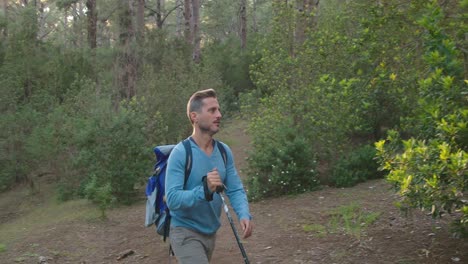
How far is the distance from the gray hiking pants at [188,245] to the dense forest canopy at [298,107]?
1761 mm

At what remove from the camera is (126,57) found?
14945mm

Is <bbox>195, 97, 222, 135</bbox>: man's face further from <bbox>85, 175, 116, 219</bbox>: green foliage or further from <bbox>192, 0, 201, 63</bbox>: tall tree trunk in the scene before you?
<bbox>192, 0, 201, 63</bbox>: tall tree trunk

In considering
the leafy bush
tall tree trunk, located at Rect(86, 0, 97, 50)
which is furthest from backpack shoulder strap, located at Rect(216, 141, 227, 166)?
tall tree trunk, located at Rect(86, 0, 97, 50)

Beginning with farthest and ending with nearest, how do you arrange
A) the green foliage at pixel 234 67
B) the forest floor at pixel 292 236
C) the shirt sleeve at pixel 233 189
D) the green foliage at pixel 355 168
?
the green foliage at pixel 234 67, the green foliage at pixel 355 168, the forest floor at pixel 292 236, the shirt sleeve at pixel 233 189

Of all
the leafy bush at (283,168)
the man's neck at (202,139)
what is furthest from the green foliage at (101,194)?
the man's neck at (202,139)

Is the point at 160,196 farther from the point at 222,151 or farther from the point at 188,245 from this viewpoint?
the point at 222,151

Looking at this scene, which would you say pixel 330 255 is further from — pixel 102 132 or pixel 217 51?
pixel 217 51

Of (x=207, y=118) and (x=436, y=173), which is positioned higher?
(x=207, y=118)

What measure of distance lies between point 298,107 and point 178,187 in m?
7.28

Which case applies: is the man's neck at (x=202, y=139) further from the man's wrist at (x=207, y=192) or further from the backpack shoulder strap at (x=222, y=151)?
the man's wrist at (x=207, y=192)

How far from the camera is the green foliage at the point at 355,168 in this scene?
401 inches

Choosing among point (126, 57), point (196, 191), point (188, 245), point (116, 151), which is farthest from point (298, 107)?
point (196, 191)

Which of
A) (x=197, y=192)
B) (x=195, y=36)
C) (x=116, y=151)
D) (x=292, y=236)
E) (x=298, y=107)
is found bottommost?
(x=292, y=236)

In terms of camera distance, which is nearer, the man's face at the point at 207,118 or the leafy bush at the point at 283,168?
the man's face at the point at 207,118
